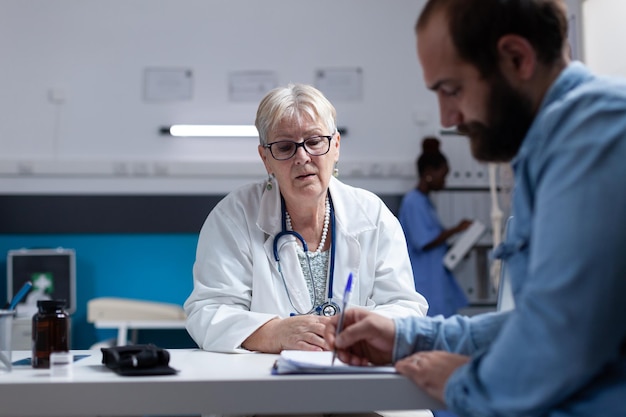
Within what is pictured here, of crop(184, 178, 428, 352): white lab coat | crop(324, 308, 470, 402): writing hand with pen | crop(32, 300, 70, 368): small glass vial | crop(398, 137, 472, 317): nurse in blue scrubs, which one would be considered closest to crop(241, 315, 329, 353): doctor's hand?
crop(184, 178, 428, 352): white lab coat

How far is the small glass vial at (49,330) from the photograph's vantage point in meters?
1.54

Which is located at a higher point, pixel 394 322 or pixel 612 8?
pixel 612 8

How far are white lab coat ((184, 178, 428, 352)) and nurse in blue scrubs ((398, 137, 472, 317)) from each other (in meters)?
3.09

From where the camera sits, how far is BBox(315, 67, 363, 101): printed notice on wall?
19.2ft

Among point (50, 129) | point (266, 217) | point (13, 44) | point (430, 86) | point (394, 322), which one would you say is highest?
point (13, 44)

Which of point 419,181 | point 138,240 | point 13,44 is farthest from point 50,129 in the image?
point 419,181

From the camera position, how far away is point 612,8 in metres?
3.60

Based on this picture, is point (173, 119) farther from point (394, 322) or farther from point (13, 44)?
point (394, 322)

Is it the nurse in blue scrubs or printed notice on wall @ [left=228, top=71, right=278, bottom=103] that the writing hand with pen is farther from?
printed notice on wall @ [left=228, top=71, right=278, bottom=103]

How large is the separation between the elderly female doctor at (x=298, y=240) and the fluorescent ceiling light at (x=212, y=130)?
11.2ft

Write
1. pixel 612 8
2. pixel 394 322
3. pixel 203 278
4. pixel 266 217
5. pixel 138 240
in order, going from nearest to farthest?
pixel 394 322, pixel 203 278, pixel 266 217, pixel 612 8, pixel 138 240

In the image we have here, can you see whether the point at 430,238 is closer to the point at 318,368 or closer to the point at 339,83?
the point at 339,83

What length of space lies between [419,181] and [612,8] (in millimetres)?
2290

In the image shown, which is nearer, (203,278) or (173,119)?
(203,278)
